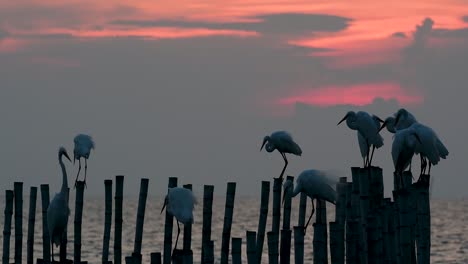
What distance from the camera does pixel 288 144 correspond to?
76.4ft

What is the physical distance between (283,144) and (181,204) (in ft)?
19.6

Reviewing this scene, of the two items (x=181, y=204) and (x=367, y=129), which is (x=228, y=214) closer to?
(x=181, y=204)

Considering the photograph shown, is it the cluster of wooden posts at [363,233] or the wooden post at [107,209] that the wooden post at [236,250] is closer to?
the cluster of wooden posts at [363,233]

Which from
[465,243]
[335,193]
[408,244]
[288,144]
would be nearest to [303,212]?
[335,193]

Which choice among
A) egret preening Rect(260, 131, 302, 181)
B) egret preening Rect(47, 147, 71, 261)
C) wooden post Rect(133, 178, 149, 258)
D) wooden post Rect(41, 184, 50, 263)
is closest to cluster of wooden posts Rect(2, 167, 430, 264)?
egret preening Rect(47, 147, 71, 261)

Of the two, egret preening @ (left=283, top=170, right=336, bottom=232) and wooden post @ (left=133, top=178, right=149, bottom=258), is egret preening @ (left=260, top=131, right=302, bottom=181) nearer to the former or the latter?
egret preening @ (left=283, top=170, right=336, bottom=232)

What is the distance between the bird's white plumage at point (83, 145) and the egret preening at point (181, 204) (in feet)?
17.4

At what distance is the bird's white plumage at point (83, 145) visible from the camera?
23.1m

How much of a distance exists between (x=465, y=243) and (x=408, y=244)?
50202mm

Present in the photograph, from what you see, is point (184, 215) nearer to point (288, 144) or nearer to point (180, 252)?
point (180, 252)

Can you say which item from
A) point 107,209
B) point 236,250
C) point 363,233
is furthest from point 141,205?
point 236,250

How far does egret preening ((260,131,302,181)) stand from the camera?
917 inches

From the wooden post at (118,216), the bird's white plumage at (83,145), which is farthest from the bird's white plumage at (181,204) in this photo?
the bird's white plumage at (83,145)

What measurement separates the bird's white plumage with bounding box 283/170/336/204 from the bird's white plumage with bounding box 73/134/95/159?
18.4ft
